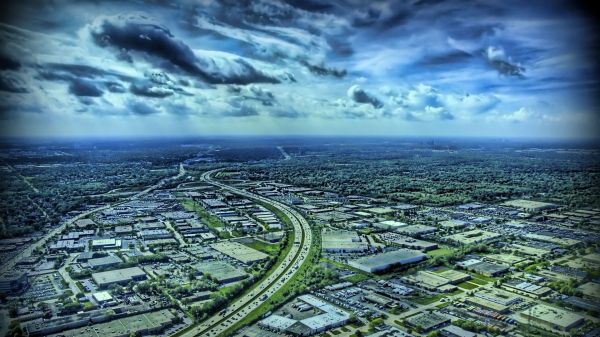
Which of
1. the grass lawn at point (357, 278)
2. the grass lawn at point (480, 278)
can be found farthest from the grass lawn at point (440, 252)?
the grass lawn at point (357, 278)

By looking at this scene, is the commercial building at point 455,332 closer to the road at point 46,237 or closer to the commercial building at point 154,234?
the commercial building at point 154,234

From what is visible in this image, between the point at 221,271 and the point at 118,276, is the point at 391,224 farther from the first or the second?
the point at 118,276

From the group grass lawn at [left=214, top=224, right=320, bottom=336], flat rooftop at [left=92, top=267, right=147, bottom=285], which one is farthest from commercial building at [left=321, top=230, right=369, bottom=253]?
flat rooftop at [left=92, top=267, right=147, bottom=285]

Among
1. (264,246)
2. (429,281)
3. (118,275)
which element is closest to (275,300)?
(429,281)

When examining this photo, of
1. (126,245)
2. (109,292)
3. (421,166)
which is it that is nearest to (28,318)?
(109,292)

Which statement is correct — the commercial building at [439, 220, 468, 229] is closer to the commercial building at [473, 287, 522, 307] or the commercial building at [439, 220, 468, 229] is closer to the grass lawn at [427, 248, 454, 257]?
the grass lawn at [427, 248, 454, 257]
